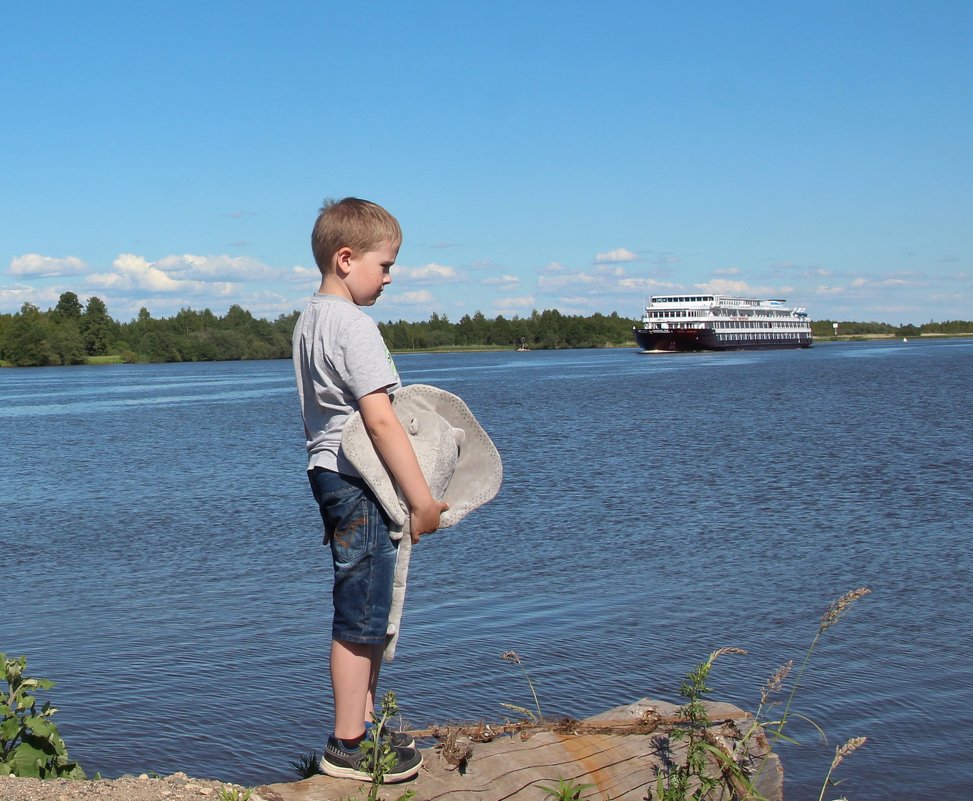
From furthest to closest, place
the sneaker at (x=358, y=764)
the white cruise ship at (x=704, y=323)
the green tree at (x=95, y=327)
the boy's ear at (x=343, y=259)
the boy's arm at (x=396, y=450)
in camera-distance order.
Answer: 1. the green tree at (x=95, y=327)
2. the white cruise ship at (x=704, y=323)
3. the boy's ear at (x=343, y=259)
4. the sneaker at (x=358, y=764)
5. the boy's arm at (x=396, y=450)

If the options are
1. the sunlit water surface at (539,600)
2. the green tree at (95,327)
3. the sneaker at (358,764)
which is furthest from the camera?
the green tree at (95,327)

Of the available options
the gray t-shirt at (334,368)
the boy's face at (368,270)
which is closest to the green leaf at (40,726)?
the gray t-shirt at (334,368)

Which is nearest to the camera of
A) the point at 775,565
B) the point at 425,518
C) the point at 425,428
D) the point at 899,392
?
the point at 425,518

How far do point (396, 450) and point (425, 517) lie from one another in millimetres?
273

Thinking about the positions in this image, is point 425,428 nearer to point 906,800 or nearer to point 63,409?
point 906,800

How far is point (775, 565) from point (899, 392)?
3848 centimetres

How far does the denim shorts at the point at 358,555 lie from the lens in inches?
147

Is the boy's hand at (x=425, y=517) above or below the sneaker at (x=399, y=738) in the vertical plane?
above

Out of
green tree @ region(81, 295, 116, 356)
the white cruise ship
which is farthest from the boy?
green tree @ region(81, 295, 116, 356)

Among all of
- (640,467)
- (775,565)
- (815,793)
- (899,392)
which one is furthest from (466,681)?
(899,392)

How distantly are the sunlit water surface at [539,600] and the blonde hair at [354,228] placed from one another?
2.97 m

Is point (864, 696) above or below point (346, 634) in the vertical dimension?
below

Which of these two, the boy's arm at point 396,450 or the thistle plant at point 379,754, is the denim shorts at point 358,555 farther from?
the thistle plant at point 379,754

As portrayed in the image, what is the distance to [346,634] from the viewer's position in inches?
150
